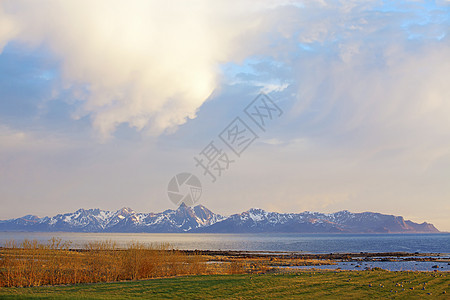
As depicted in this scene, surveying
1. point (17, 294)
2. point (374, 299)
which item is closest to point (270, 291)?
point (374, 299)

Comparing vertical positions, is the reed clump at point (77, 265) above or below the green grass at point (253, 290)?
above

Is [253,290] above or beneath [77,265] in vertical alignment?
beneath

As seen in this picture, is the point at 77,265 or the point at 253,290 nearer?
the point at 253,290

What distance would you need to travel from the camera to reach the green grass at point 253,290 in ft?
69.7

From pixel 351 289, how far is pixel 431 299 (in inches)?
186

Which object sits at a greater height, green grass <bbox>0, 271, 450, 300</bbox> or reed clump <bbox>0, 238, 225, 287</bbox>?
reed clump <bbox>0, 238, 225, 287</bbox>

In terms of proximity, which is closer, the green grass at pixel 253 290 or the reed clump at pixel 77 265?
the green grass at pixel 253 290

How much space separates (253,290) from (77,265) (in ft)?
48.8

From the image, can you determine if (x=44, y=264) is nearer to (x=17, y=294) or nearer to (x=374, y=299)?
(x=17, y=294)

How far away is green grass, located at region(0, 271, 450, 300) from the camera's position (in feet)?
69.7

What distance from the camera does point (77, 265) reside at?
2964cm

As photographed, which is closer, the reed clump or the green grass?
the green grass

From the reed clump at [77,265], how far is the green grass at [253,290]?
3.10m

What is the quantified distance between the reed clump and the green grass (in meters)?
3.10
